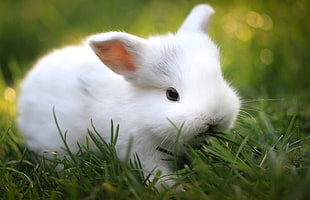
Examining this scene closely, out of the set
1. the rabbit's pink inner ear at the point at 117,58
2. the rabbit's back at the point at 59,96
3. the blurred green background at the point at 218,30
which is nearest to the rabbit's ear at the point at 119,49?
the rabbit's pink inner ear at the point at 117,58

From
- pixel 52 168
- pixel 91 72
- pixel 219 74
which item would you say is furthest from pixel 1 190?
pixel 219 74

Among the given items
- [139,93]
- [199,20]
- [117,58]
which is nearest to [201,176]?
[139,93]

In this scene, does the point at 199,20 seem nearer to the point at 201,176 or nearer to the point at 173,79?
the point at 173,79

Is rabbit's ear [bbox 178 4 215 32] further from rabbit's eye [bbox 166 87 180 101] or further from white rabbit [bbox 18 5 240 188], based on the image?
rabbit's eye [bbox 166 87 180 101]

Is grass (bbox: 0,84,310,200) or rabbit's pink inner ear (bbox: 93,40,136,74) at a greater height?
rabbit's pink inner ear (bbox: 93,40,136,74)

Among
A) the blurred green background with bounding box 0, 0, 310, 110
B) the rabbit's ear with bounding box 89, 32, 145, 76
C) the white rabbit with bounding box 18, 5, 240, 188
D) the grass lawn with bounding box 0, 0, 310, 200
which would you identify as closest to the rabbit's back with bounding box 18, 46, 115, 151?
the white rabbit with bounding box 18, 5, 240, 188

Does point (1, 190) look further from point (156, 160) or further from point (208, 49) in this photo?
point (208, 49)
